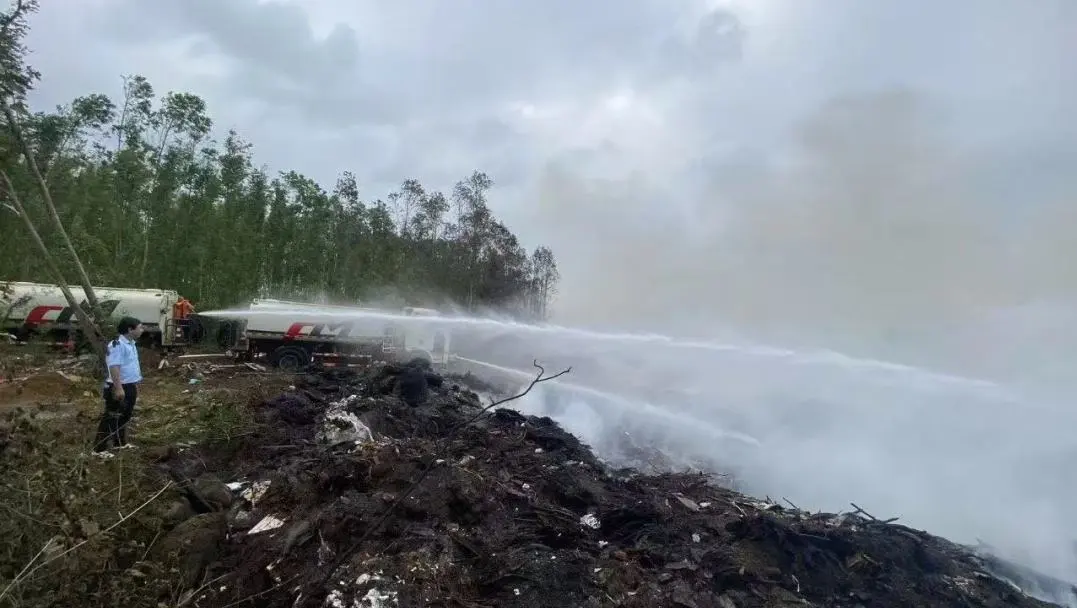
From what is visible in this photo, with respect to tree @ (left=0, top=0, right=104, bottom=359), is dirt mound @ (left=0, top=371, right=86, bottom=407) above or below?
below

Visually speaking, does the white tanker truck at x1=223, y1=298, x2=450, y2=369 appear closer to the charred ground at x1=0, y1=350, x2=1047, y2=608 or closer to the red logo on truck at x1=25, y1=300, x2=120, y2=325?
the red logo on truck at x1=25, y1=300, x2=120, y2=325

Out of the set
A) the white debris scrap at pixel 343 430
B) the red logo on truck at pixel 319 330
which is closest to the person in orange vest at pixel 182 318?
the red logo on truck at pixel 319 330

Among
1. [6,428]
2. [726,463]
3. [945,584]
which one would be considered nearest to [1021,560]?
[945,584]

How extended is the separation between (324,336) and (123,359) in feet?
40.3

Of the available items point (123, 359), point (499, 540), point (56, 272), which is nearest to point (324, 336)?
point (56, 272)

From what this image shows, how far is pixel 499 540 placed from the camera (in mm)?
6438

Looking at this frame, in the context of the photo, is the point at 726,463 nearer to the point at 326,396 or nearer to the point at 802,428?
the point at 802,428

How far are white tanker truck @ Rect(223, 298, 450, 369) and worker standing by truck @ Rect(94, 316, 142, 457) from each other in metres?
11.0

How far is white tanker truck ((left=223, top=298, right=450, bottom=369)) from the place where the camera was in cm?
2006

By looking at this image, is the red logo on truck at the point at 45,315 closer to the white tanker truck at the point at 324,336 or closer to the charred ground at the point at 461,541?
the white tanker truck at the point at 324,336

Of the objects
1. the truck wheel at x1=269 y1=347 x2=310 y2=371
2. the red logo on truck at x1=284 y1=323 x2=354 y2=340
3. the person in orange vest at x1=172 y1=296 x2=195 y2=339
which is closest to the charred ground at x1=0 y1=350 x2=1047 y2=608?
the truck wheel at x1=269 y1=347 x2=310 y2=371

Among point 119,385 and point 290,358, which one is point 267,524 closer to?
point 119,385

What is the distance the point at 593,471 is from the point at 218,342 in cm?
1733

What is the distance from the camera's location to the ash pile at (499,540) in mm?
5500
